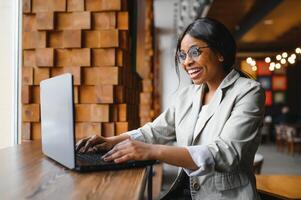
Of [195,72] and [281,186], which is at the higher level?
[195,72]

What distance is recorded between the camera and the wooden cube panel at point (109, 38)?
2.31 metres

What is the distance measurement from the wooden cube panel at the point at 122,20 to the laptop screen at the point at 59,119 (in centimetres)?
103

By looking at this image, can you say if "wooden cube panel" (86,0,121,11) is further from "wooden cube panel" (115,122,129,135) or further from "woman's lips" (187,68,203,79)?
"woman's lips" (187,68,203,79)

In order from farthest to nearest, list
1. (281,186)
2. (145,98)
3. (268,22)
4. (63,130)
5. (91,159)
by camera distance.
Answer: (268,22) < (145,98) < (281,186) < (91,159) < (63,130)

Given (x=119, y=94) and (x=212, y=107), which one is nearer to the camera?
(x=212, y=107)

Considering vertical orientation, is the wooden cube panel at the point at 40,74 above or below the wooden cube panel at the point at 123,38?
below

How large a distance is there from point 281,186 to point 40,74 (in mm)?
1809

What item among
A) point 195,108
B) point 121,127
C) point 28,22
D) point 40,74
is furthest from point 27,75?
point 195,108

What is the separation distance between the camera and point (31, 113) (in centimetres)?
238

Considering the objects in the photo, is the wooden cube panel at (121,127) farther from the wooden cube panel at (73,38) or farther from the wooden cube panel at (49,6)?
the wooden cube panel at (49,6)

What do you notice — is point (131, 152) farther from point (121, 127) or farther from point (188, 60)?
point (121, 127)

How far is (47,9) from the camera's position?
2324mm

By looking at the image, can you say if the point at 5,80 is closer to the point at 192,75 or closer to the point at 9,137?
the point at 9,137

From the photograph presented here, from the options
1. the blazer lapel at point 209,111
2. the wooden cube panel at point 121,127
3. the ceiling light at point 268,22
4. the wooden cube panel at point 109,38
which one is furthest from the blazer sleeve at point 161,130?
the ceiling light at point 268,22
